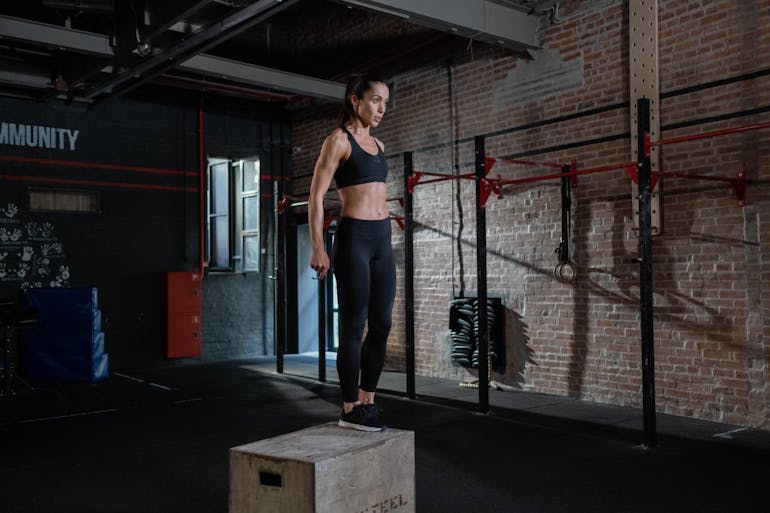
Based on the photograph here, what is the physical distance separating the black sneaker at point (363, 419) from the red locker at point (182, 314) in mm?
6071

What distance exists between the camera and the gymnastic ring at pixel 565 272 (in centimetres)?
605

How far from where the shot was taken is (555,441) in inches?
182

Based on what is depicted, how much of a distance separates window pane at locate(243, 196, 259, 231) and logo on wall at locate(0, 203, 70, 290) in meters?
2.59

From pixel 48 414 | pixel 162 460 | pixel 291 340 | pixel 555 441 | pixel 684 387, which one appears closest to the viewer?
pixel 162 460

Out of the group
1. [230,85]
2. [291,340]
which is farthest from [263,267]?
[230,85]

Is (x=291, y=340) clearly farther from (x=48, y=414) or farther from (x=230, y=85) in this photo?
(x=48, y=414)

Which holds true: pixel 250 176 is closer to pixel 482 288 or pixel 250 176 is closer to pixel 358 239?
pixel 482 288

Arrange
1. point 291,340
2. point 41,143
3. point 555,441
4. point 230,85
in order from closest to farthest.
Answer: point 555,441, point 41,143, point 230,85, point 291,340

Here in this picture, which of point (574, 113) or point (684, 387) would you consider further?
point (574, 113)

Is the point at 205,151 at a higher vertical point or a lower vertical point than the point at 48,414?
higher

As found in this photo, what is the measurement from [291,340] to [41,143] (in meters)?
4.13

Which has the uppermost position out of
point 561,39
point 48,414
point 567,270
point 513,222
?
point 561,39

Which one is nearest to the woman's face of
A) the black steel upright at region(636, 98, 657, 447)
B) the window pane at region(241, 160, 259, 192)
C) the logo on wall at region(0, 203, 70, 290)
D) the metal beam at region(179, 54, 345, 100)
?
the black steel upright at region(636, 98, 657, 447)

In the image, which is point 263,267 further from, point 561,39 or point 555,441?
point 555,441
